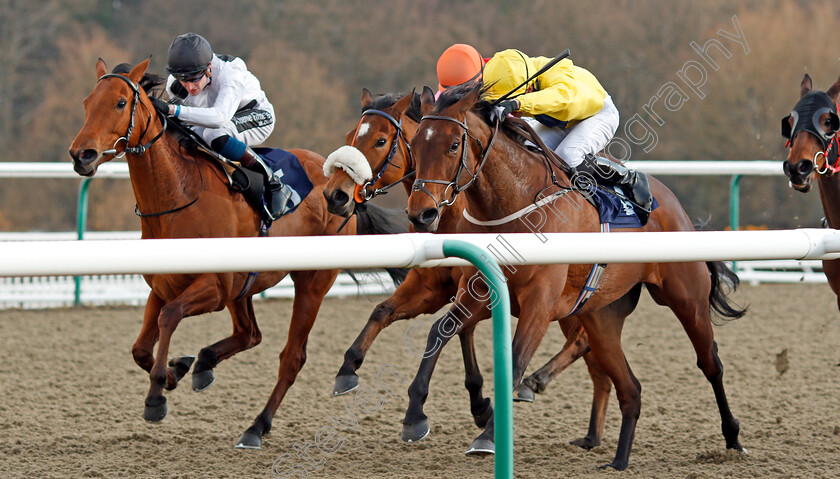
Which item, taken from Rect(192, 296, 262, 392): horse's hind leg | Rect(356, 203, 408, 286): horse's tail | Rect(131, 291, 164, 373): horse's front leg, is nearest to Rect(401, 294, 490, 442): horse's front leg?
Rect(131, 291, 164, 373): horse's front leg

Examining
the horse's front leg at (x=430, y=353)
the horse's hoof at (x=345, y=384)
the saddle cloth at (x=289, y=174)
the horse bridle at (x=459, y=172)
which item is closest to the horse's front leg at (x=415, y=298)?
the horse's hoof at (x=345, y=384)

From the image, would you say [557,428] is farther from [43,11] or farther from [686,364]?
[43,11]

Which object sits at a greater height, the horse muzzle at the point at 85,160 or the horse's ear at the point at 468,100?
the horse's ear at the point at 468,100

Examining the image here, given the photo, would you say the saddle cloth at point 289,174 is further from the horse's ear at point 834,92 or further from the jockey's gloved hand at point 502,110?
the horse's ear at point 834,92

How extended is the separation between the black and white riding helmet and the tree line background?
33.9ft

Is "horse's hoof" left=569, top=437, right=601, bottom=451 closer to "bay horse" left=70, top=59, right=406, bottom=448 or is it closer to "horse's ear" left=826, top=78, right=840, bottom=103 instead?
"bay horse" left=70, top=59, right=406, bottom=448

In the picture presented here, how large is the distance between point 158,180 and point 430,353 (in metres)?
1.49

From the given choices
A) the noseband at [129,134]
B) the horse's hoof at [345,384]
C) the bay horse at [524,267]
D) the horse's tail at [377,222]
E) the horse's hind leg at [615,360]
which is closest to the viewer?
the bay horse at [524,267]

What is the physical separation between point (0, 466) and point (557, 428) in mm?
2514

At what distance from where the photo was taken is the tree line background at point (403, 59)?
16188mm

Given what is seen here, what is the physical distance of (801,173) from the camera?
4434 millimetres

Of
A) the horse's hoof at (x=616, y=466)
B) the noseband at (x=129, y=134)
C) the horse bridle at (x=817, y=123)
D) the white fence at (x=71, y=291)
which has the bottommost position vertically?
the white fence at (x=71, y=291)

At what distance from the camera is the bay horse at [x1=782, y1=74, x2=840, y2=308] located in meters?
4.45

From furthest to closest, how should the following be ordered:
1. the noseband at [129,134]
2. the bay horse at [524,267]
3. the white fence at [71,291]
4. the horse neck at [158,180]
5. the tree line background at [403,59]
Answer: the tree line background at [403,59] < the white fence at [71,291] < the horse neck at [158,180] < the noseband at [129,134] < the bay horse at [524,267]
